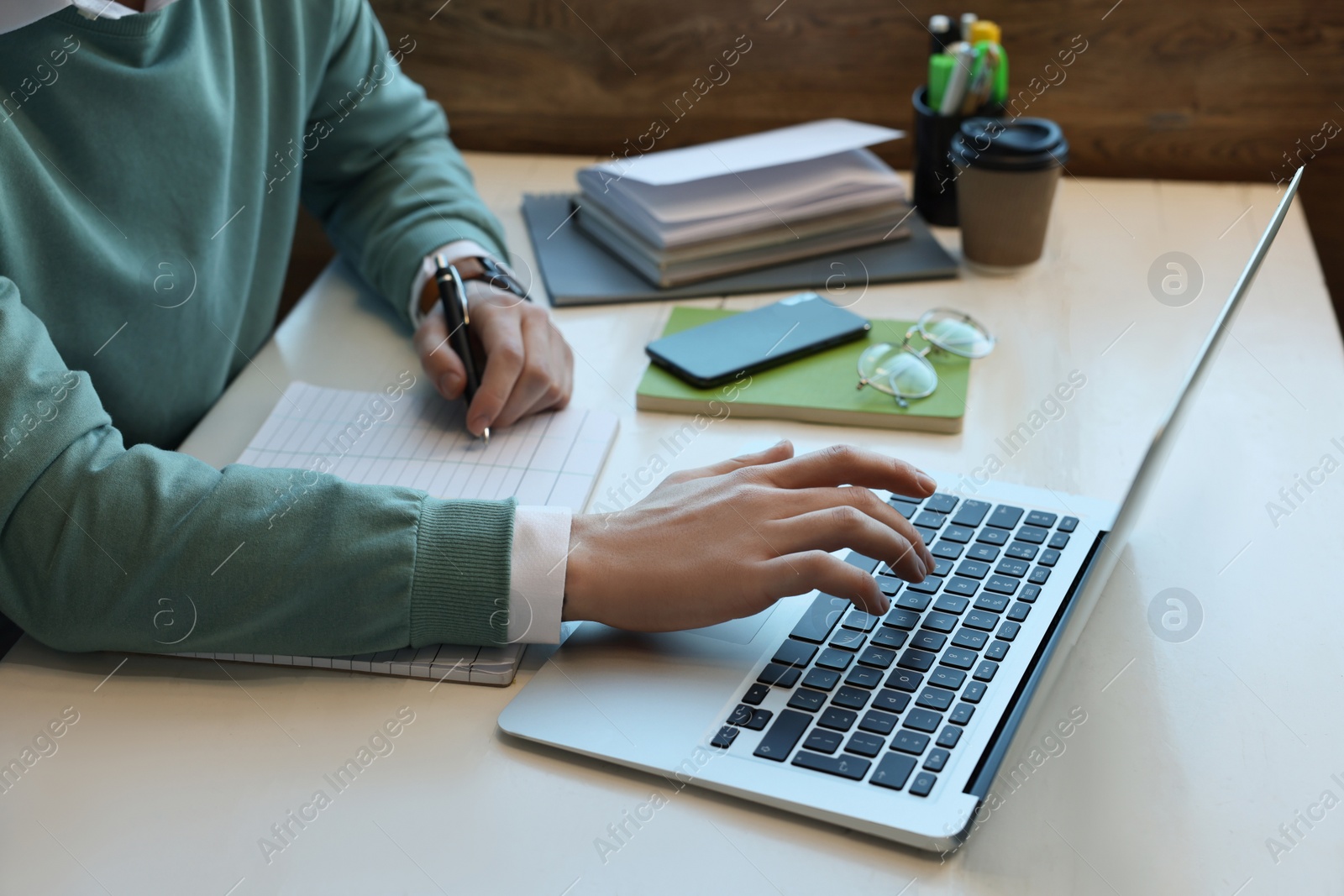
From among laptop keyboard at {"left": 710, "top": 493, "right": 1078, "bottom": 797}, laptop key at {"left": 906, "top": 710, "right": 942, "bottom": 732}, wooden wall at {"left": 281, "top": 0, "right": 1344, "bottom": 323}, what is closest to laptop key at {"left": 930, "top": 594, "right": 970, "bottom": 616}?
laptop keyboard at {"left": 710, "top": 493, "right": 1078, "bottom": 797}

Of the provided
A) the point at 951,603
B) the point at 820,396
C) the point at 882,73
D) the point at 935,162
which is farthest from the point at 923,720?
the point at 882,73

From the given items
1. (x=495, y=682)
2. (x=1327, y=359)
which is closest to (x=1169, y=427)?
(x=495, y=682)

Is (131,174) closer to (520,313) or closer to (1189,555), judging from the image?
(520,313)

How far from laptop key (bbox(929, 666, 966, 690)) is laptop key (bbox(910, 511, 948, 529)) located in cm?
15

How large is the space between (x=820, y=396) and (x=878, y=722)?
0.40 m

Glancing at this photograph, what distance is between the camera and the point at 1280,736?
0.67m

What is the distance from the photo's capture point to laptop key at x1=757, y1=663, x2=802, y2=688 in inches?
27.2

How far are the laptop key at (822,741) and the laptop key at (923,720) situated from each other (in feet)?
0.14

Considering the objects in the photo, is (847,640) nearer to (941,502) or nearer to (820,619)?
(820,619)

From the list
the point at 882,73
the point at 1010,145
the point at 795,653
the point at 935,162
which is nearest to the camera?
the point at 795,653

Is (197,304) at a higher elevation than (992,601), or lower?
higher

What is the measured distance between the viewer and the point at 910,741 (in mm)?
642

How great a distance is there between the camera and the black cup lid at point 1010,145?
117 cm

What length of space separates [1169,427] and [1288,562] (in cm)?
29
